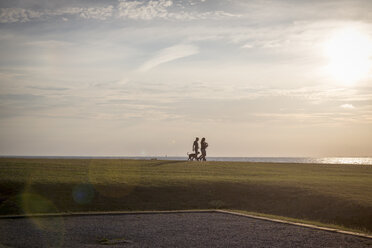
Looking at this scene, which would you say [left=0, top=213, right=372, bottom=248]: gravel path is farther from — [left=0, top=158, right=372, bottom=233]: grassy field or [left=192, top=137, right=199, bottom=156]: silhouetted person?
[left=192, top=137, right=199, bottom=156]: silhouetted person

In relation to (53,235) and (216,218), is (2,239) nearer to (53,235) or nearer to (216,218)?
(53,235)

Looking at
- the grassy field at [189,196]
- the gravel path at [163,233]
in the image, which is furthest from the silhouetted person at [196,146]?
the gravel path at [163,233]

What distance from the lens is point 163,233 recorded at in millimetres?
14227

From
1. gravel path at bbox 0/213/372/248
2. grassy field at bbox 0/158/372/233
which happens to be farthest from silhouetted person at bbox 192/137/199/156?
gravel path at bbox 0/213/372/248

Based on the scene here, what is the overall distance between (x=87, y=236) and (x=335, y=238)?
8328mm

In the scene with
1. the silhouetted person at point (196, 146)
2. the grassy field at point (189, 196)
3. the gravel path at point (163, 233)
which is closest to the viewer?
the gravel path at point (163, 233)

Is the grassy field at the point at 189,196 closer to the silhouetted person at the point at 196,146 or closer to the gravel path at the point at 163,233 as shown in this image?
the gravel path at the point at 163,233

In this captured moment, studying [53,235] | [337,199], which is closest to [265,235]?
[53,235]

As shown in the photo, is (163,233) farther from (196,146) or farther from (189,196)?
(196,146)

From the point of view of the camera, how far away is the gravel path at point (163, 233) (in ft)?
41.1

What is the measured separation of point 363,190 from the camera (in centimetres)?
2503

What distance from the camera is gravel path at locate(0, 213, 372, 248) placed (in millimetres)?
12516

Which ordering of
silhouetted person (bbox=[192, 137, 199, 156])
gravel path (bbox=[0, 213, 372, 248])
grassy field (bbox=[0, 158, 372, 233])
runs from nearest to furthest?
gravel path (bbox=[0, 213, 372, 248]) < grassy field (bbox=[0, 158, 372, 233]) < silhouetted person (bbox=[192, 137, 199, 156])

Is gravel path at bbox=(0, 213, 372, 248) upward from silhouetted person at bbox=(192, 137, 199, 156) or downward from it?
downward
